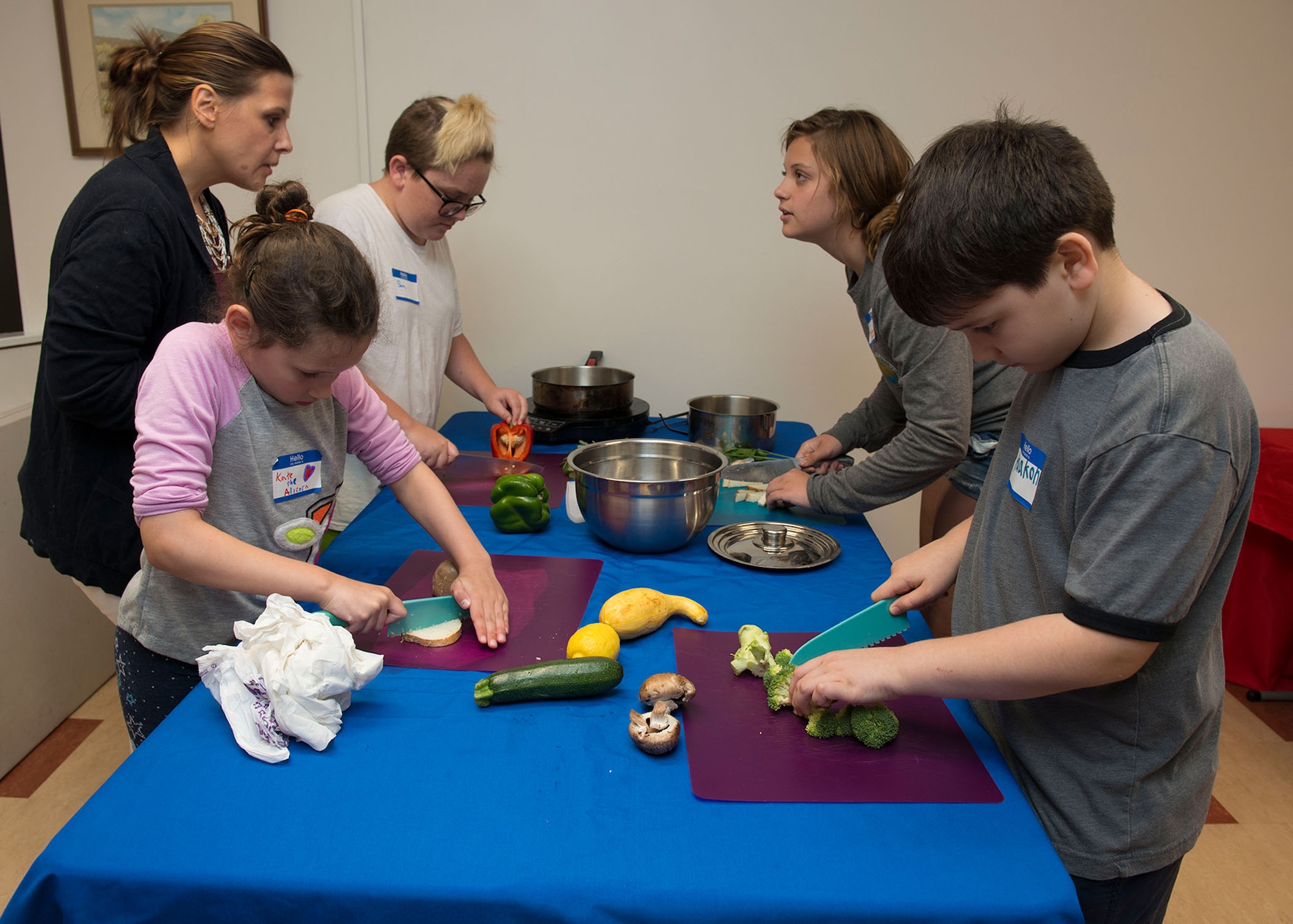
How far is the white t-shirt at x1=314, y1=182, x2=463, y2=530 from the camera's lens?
7.66 feet

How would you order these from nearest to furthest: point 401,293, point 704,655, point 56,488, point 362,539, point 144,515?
point 144,515
point 704,655
point 56,488
point 362,539
point 401,293

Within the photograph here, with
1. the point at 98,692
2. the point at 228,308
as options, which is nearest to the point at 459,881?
the point at 228,308

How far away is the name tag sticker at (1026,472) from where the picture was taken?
1130 millimetres

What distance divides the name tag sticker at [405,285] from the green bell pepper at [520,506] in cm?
77

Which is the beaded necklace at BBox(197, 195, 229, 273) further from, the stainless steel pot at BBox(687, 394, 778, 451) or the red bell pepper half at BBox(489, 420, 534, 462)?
the stainless steel pot at BBox(687, 394, 778, 451)

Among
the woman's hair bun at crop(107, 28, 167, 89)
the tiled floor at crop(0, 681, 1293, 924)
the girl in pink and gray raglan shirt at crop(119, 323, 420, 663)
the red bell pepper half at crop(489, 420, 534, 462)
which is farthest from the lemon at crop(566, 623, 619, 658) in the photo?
the tiled floor at crop(0, 681, 1293, 924)

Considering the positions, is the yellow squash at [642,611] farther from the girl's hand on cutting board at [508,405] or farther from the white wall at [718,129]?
the white wall at [718,129]

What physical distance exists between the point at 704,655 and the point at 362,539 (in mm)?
956

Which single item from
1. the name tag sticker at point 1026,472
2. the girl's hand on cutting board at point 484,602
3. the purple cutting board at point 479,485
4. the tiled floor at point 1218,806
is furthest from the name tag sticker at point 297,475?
the tiled floor at point 1218,806

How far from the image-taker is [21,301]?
3420mm

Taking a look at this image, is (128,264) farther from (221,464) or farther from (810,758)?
(810,758)

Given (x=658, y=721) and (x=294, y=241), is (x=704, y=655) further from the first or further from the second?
(x=294, y=241)

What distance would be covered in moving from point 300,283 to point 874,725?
110cm

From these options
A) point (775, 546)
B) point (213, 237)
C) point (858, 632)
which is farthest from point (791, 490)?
point (213, 237)
